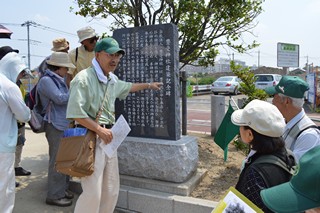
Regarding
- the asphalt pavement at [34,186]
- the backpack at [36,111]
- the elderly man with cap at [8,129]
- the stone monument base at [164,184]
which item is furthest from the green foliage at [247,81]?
the elderly man with cap at [8,129]

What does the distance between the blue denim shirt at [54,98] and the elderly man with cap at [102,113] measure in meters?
0.78

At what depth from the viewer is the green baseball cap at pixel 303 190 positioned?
0.90 m

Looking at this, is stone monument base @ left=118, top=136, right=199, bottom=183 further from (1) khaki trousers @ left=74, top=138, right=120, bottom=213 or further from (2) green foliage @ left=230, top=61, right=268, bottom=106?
(2) green foliage @ left=230, top=61, right=268, bottom=106

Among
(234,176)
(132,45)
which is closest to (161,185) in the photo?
(234,176)

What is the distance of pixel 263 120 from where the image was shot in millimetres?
1533

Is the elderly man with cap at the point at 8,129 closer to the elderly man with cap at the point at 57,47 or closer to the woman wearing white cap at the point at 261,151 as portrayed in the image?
the elderly man with cap at the point at 57,47

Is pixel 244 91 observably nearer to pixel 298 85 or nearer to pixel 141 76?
pixel 141 76

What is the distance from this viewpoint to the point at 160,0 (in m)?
4.52

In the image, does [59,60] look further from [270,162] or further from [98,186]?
[270,162]

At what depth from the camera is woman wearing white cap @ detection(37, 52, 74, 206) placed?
3129mm

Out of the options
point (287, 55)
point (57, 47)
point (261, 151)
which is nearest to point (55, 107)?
point (57, 47)

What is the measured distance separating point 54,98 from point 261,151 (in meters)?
2.28

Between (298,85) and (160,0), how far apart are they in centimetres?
297

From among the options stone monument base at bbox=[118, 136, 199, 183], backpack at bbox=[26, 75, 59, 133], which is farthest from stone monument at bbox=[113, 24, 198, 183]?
backpack at bbox=[26, 75, 59, 133]
